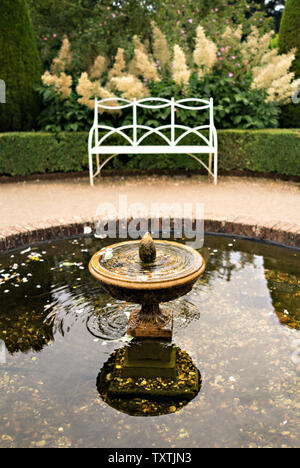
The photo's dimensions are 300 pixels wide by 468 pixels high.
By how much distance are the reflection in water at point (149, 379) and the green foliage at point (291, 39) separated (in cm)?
635

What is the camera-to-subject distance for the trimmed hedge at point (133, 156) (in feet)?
22.5

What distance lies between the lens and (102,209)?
5352 millimetres

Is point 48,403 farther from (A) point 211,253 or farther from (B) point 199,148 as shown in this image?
(B) point 199,148

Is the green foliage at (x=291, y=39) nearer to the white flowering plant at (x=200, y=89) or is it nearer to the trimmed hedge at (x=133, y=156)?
the white flowering plant at (x=200, y=89)

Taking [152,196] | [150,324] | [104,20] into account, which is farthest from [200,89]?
[150,324]

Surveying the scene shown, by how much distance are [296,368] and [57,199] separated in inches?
165

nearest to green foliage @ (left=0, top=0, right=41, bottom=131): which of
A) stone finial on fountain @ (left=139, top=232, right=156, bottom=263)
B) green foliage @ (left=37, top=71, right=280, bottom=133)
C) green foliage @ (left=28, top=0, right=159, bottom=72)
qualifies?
green foliage @ (left=37, top=71, right=280, bottom=133)

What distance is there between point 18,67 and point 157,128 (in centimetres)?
254

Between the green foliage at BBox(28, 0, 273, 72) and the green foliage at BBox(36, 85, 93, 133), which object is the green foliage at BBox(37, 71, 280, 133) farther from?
the green foliage at BBox(28, 0, 273, 72)

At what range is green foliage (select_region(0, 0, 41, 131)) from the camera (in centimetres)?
728

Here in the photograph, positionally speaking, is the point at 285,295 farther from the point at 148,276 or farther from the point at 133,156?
the point at 133,156

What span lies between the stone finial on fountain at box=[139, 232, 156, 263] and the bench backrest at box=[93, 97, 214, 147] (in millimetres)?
4222

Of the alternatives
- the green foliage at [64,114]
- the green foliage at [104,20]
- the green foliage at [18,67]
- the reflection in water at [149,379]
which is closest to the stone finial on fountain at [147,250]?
the reflection in water at [149,379]

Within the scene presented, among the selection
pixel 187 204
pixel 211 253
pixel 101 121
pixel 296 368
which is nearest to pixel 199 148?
pixel 187 204
